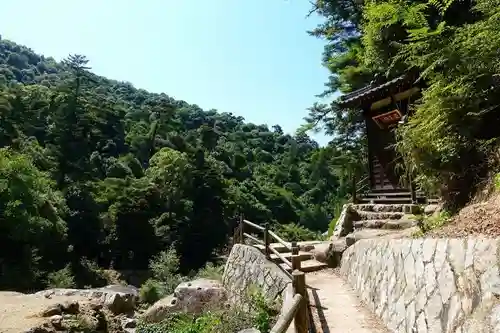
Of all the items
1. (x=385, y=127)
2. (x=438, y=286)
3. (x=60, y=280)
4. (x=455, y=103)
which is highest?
(x=385, y=127)

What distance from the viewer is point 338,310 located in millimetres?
6383

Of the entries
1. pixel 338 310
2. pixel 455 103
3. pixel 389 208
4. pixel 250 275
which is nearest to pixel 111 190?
pixel 250 275

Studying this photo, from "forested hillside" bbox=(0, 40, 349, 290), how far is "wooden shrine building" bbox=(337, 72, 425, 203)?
348cm

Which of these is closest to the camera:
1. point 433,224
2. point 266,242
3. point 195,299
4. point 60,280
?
point 433,224

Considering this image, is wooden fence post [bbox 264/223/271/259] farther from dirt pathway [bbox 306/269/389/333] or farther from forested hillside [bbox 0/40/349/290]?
forested hillside [bbox 0/40/349/290]

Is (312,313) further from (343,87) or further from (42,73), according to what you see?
(42,73)

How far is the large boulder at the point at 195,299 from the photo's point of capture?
1065cm

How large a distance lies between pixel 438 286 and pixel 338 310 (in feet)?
8.48

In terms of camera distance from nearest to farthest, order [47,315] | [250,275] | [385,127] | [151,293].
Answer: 1. [250,275]
2. [47,315]
3. [385,127]
4. [151,293]

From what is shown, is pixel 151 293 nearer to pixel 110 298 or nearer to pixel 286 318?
pixel 110 298

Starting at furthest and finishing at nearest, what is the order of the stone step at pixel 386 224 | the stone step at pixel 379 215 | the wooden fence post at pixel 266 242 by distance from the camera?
the stone step at pixel 379 215
the stone step at pixel 386 224
the wooden fence post at pixel 266 242

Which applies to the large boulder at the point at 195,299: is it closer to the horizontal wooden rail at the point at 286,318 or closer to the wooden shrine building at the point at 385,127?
the wooden shrine building at the point at 385,127

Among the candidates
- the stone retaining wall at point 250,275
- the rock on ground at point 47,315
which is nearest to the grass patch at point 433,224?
the stone retaining wall at point 250,275

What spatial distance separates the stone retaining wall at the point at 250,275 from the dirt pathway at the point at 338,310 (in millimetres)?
701
